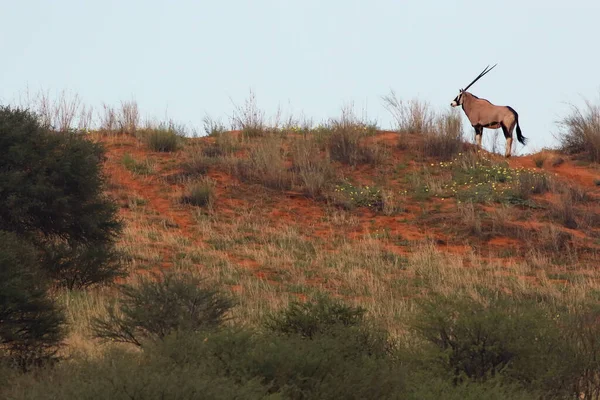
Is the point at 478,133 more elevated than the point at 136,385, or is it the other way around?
the point at 478,133

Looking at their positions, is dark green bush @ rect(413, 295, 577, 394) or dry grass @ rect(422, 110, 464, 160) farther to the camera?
dry grass @ rect(422, 110, 464, 160)

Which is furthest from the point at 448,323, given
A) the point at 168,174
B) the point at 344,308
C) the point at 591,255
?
the point at 168,174

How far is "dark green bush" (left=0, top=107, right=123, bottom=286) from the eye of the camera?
568 inches

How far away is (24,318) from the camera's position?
29.4ft

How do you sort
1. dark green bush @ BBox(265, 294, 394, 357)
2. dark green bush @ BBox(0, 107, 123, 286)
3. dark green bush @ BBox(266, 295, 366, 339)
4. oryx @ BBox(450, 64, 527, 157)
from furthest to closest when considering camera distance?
oryx @ BBox(450, 64, 527, 157) < dark green bush @ BBox(0, 107, 123, 286) < dark green bush @ BBox(266, 295, 366, 339) < dark green bush @ BBox(265, 294, 394, 357)

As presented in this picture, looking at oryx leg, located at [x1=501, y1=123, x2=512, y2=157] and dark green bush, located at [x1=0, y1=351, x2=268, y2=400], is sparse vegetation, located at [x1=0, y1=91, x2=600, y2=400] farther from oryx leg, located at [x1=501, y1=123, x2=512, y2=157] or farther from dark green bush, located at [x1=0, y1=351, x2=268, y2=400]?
oryx leg, located at [x1=501, y1=123, x2=512, y2=157]

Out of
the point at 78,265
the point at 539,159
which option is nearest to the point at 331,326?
the point at 78,265

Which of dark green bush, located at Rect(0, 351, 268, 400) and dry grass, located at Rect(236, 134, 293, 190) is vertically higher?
dry grass, located at Rect(236, 134, 293, 190)

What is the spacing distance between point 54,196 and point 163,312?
603cm

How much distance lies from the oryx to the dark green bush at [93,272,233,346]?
16935 millimetres

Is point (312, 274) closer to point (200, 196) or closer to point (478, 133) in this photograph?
point (200, 196)

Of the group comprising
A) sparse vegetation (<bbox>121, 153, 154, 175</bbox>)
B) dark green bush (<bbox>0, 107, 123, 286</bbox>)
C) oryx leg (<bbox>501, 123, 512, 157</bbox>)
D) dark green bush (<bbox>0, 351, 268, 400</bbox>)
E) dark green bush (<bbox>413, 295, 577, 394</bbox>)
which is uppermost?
oryx leg (<bbox>501, 123, 512, 157</bbox>)

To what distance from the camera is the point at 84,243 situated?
49.9 ft

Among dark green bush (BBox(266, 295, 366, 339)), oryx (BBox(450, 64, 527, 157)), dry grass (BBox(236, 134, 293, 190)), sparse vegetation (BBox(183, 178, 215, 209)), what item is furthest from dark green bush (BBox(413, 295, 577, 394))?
oryx (BBox(450, 64, 527, 157))
